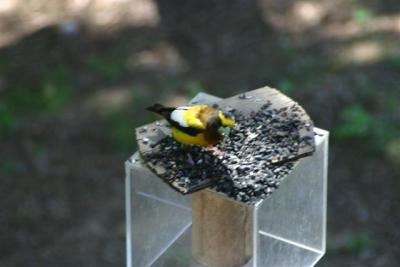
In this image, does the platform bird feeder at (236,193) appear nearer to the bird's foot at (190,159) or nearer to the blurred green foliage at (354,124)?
the bird's foot at (190,159)

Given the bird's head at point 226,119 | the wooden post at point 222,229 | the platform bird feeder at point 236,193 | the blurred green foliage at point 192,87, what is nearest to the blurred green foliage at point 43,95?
the blurred green foliage at point 192,87

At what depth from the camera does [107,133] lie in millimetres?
7547

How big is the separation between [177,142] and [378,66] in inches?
193

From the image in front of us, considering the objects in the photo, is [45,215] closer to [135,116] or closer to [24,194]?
[24,194]

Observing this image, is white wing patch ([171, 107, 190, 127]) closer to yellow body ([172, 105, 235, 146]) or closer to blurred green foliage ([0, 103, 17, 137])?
yellow body ([172, 105, 235, 146])

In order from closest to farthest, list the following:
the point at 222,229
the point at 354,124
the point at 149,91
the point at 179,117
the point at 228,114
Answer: the point at 222,229 → the point at 179,117 → the point at 228,114 → the point at 354,124 → the point at 149,91

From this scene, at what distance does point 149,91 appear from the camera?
7.85 meters

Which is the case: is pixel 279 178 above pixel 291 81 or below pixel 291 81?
above

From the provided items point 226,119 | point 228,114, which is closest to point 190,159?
point 226,119

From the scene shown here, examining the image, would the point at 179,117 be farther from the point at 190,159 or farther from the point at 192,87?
the point at 192,87

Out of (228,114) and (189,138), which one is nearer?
(189,138)

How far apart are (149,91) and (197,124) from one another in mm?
4558

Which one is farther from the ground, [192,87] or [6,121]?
[192,87]

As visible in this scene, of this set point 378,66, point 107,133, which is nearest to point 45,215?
point 107,133
